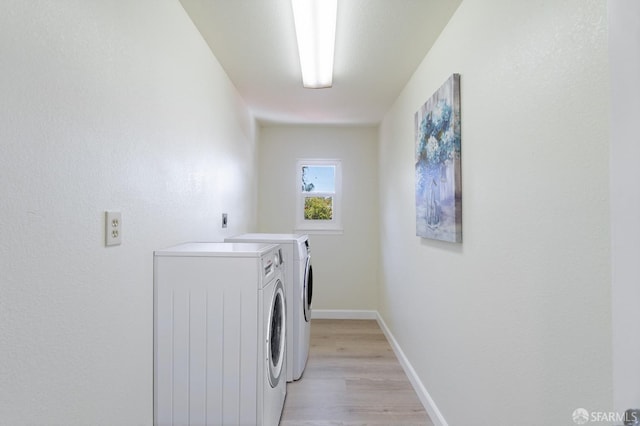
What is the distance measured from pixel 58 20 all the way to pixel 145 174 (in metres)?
0.67

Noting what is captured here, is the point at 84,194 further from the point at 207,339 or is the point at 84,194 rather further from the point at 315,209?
the point at 315,209

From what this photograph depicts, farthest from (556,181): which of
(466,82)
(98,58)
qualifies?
(98,58)

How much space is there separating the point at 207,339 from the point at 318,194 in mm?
3167

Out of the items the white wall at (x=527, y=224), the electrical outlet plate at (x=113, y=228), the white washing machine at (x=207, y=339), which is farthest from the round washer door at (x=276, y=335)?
the white wall at (x=527, y=224)

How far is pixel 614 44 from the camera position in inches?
25.9

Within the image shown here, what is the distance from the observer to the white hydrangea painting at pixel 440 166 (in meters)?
1.89

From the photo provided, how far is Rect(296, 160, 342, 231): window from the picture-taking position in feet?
15.3

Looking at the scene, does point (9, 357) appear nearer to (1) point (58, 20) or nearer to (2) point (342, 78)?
(1) point (58, 20)

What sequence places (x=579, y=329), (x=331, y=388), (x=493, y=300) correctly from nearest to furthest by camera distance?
(x=579, y=329)
(x=493, y=300)
(x=331, y=388)

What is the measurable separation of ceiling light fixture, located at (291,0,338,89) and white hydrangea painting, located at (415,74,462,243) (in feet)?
2.35

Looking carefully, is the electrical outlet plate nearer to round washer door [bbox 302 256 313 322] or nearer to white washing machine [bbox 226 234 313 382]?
white washing machine [bbox 226 234 313 382]

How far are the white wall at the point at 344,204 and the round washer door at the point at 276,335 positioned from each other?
2.34 meters

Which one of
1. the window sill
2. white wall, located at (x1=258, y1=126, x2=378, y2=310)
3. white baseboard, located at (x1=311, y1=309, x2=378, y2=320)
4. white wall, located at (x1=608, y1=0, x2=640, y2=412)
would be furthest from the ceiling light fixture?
white baseboard, located at (x1=311, y1=309, x2=378, y2=320)

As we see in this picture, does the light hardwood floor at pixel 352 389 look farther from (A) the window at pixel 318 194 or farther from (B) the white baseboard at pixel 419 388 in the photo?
(A) the window at pixel 318 194
